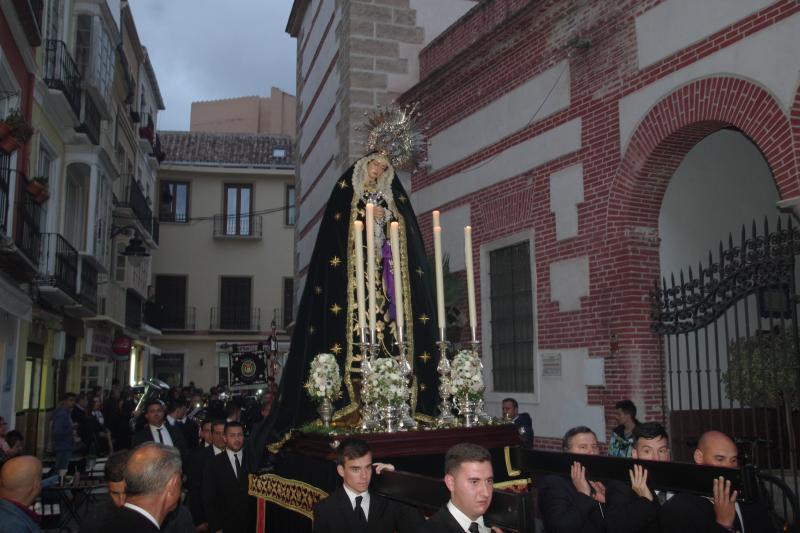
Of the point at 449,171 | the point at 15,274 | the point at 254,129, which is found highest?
the point at 254,129

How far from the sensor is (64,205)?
57.9ft

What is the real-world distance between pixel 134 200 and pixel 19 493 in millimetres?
23922

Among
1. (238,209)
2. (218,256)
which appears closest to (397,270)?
(218,256)

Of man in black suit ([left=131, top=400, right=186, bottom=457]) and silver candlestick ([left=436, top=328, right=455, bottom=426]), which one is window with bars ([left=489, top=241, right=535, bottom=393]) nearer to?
man in black suit ([left=131, top=400, right=186, bottom=457])

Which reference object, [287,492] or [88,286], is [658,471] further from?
[88,286]

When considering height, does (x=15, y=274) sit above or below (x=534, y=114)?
below

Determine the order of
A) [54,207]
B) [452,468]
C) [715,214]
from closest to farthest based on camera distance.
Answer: [452,468], [715,214], [54,207]

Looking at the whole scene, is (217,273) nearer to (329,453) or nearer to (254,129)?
(254,129)

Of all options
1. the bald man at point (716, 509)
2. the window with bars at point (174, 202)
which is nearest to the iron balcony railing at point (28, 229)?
the bald man at point (716, 509)

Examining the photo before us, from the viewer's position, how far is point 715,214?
424 inches

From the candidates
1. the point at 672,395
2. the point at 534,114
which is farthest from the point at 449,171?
the point at 672,395

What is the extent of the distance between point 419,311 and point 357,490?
6.93ft

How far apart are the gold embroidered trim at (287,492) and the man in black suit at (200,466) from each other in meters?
0.82

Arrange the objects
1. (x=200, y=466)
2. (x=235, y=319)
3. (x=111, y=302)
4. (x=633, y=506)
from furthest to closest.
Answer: (x=235, y=319) < (x=111, y=302) < (x=200, y=466) < (x=633, y=506)
